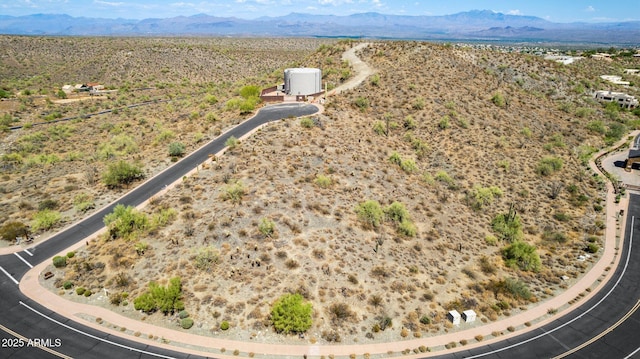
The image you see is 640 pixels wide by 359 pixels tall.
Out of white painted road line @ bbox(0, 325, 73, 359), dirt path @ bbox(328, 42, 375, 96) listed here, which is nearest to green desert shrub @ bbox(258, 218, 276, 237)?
white painted road line @ bbox(0, 325, 73, 359)

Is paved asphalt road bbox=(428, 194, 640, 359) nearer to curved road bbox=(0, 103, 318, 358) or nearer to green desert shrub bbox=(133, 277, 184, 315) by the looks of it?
green desert shrub bbox=(133, 277, 184, 315)

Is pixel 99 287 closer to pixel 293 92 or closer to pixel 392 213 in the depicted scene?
pixel 392 213

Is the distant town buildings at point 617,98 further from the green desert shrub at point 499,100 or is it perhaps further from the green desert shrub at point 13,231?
the green desert shrub at point 13,231

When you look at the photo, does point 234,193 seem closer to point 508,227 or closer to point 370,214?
point 370,214

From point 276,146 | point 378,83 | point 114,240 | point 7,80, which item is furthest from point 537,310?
point 7,80

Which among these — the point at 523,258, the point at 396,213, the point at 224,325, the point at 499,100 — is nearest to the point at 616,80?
the point at 499,100

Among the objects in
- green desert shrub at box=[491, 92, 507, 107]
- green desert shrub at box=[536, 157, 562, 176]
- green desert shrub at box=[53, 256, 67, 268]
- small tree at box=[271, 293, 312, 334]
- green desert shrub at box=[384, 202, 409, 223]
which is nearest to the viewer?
small tree at box=[271, 293, 312, 334]
